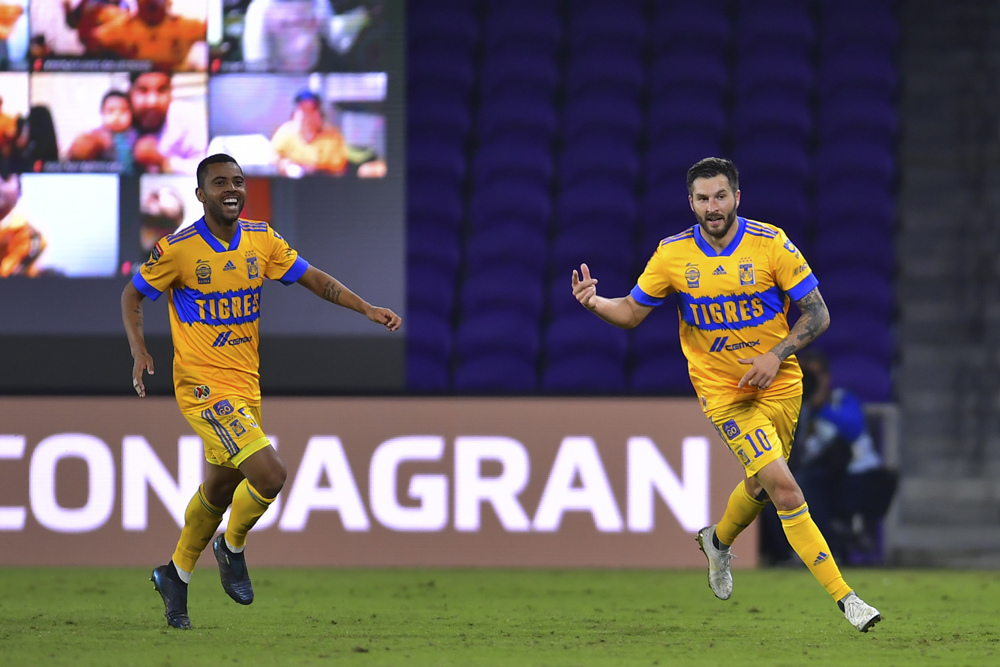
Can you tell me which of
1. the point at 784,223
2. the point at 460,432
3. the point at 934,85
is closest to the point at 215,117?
the point at 460,432

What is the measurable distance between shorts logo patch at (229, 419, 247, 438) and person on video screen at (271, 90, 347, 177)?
134 inches

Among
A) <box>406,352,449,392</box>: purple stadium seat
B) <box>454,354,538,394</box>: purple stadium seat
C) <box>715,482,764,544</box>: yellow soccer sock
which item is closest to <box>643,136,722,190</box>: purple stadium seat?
<box>454,354,538,394</box>: purple stadium seat

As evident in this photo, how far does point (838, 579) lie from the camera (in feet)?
18.5

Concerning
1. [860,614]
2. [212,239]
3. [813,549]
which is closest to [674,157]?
[212,239]

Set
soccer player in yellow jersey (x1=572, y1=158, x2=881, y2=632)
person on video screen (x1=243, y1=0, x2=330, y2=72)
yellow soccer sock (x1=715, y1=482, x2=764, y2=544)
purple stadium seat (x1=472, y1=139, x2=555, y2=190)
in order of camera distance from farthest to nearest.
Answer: purple stadium seat (x1=472, y1=139, x2=555, y2=190) < person on video screen (x1=243, y1=0, x2=330, y2=72) < yellow soccer sock (x1=715, y1=482, x2=764, y2=544) < soccer player in yellow jersey (x1=572, y1=158, x2=881, y2=632)

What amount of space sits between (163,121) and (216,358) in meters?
3.46

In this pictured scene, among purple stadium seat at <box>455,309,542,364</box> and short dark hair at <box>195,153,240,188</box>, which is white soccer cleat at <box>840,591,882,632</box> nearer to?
short dark hair at <box>195,153,240,188</box>

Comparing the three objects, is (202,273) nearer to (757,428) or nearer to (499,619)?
(499,619)

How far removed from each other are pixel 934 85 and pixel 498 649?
27.9ft

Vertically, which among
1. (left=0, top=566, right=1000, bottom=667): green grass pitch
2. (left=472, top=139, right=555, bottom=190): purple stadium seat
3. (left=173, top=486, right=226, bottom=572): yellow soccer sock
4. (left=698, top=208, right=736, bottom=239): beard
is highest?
(left=472, top=139, right=555, bottom=190): purple stadium seat

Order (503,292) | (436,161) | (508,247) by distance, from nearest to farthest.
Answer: (503,292) < (508,247) < (436,161)

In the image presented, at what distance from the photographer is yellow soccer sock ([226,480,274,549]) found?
6090 millimetres

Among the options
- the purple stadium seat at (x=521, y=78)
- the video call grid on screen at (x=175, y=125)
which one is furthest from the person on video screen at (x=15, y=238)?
the purple stadium seat at (x=521, y=78)

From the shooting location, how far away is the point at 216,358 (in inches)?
239
